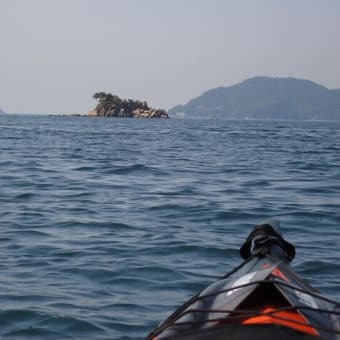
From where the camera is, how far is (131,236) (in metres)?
9.62

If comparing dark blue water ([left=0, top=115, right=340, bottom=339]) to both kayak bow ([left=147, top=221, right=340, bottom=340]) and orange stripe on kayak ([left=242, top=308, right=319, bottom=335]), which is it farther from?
orange stripe on kayak ([left=242, top=308, right=319, bottom=335])

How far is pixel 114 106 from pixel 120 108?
4.18 ft

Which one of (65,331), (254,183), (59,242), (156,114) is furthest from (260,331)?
(156,114)

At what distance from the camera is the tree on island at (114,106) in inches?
5433

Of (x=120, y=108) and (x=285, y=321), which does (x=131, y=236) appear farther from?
(x=120, y=108)

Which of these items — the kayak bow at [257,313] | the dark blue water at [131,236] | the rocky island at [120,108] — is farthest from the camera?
the rocky island at [120,108]

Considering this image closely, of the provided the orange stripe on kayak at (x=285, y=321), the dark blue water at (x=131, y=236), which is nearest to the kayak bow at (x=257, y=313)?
the orange stripe on kayak at (x=285, y=321)

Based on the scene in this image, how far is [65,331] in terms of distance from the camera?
228 inches

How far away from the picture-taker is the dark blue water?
628 cm

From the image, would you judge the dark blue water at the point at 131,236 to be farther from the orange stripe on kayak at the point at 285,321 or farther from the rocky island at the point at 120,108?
the rocky island at the point at 120,108

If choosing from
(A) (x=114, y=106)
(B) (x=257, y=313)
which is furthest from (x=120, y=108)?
(B) (x=257, y=313)

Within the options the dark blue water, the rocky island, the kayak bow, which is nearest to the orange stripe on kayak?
the kayak bow

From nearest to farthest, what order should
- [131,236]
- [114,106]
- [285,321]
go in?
1. [285,321]
2. [131,236]
3. [114,106]

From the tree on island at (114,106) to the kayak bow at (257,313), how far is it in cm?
13460
